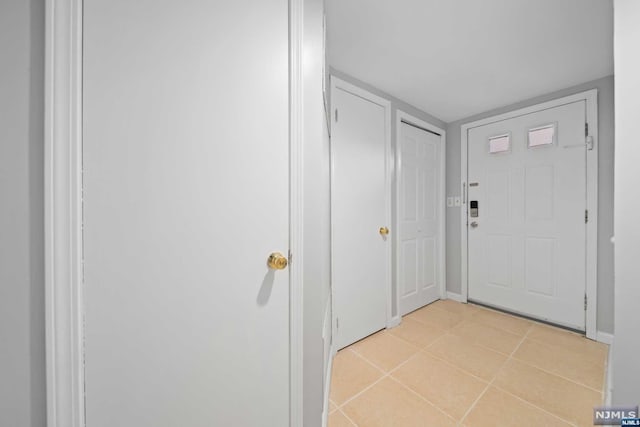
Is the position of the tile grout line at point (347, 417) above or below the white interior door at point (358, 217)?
below

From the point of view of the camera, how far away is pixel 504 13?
1310mm

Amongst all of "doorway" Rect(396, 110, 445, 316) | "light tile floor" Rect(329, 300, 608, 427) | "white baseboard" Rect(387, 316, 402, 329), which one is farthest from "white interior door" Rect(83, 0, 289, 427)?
"doorway" Rect(396, 110, 445, 316)

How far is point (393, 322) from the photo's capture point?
2.14m

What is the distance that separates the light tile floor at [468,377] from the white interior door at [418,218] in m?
0.45

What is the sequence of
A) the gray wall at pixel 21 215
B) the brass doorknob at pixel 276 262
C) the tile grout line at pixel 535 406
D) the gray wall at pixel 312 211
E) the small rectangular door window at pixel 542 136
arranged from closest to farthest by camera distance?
the gray wall at pixel 21 215 → the brass doorknob at pixel 276 262 → the gray wall at pixel 312 211 → the tile grout line at pixel 535 406 → the small rectangular door window at pixel 542 136

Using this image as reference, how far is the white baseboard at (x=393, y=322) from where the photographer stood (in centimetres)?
211

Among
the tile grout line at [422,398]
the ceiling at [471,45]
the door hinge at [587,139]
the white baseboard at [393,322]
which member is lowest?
the tile grout line at [422,398]

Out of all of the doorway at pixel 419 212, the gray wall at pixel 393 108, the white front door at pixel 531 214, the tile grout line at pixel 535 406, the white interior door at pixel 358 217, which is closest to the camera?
the tile grout line at pixel 535 406

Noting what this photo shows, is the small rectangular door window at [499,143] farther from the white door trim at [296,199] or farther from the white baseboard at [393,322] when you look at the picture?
the white door trim at [296,199]

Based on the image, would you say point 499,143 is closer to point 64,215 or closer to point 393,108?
point 393,108

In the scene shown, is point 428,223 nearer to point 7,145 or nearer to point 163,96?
point 163,96

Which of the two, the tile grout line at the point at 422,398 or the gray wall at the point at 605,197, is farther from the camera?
the gray wall at the point at 605,197

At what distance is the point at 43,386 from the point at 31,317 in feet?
0.44

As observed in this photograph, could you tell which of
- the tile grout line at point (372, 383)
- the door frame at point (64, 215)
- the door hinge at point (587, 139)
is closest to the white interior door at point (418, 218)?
the tile grout line at point (372, 383)
